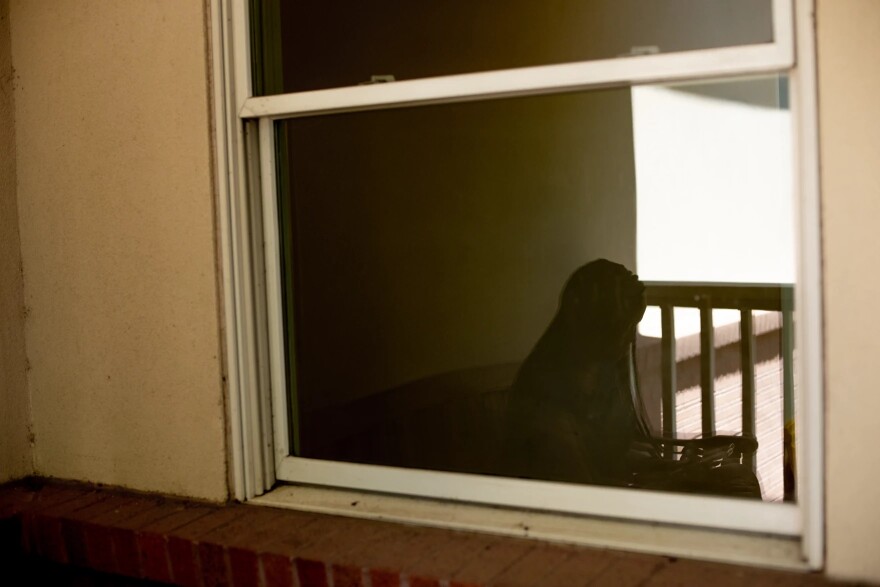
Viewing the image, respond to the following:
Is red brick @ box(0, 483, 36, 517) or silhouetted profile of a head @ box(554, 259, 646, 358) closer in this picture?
red brick @ box(0, 483, 36, 517)

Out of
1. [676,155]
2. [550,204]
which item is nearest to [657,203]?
[676,155]

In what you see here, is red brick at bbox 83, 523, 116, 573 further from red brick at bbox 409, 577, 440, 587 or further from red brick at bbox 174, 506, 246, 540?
red brick at bbox 409, 577, 440, 587

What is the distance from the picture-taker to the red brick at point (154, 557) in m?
1.84

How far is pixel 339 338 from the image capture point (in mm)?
3035

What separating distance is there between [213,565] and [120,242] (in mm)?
796

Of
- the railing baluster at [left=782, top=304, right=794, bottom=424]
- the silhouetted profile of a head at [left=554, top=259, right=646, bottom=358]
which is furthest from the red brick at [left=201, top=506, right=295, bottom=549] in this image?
the railing baluster at [left=782, top=304, right=794, bottom=424]

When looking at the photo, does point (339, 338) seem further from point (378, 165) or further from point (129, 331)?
point (129, 331)

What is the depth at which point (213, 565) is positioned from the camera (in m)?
1.78

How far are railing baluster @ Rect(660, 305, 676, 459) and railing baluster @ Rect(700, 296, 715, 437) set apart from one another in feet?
0.41

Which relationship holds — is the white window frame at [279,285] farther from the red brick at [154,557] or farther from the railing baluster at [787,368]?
the railing baluster at [787,368]

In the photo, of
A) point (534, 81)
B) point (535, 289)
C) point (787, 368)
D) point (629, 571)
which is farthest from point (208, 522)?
point (535, 289)

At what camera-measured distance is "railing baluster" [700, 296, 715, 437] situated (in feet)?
11.6

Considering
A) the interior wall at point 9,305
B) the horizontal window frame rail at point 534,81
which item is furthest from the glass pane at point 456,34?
the interior wall at point 9,305

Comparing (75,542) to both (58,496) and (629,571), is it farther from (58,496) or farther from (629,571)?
(629,571)
